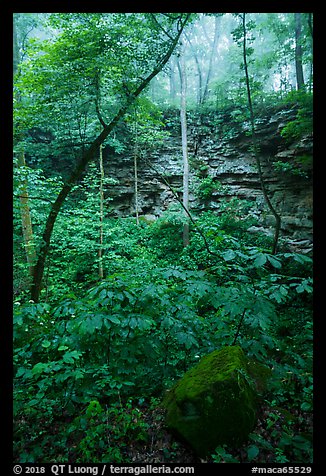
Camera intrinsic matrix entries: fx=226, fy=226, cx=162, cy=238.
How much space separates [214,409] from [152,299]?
1295 millimetres

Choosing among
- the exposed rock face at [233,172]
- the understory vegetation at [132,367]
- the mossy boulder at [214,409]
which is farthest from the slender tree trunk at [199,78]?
the mossy boulder at [214,409]

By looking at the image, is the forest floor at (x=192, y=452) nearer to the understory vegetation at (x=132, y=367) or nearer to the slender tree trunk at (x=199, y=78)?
the understory vegetation at (x=132, y=367)

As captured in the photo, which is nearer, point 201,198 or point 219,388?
point 219,388

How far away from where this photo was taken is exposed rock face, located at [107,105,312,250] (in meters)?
8.80

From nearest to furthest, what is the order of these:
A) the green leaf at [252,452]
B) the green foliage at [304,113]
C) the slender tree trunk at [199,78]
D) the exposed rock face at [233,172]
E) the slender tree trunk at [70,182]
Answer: the green leaf at [252,452] → the green foliage at [304,113] → the slender tree trunk at [70,182] → the exposed rock face at [233,172] → the slender tree trunk at [199,78]

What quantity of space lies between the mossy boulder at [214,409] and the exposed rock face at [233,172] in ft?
22.8

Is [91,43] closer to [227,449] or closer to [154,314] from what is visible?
[154,314]

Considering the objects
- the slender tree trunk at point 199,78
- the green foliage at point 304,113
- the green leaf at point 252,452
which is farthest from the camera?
the slender tree trunk at point 199,78

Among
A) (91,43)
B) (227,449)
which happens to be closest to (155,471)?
(227,449)

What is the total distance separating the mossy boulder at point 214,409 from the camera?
83.1 inches

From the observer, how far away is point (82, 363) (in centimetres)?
285

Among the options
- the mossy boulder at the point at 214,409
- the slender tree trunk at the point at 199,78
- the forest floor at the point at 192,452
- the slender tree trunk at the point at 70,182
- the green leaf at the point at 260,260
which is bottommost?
the forest floor at the point at 192,452
